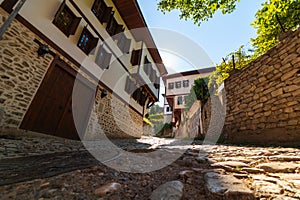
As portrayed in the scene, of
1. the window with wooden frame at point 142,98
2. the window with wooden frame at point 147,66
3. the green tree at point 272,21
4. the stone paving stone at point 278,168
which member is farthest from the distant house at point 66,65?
the green tree at point 272,21

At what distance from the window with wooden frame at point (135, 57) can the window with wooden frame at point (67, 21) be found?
498 centimetres

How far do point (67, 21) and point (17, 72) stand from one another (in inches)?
A: 119

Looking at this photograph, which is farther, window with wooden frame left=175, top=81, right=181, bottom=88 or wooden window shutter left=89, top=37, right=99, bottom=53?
window with wooden frame left=175, top=81, right=181, bottom=88

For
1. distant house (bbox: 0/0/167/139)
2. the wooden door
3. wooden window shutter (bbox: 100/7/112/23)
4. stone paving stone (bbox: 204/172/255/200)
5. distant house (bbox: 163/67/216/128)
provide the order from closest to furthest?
stone paving stone (bbox: 204/172/255/200)
distant house (bbox: 0/0/167/139)
the wooden door
wooden window shutter (bbox: 100/7/112/23)
distant house (bbox: 163/67/216/128)

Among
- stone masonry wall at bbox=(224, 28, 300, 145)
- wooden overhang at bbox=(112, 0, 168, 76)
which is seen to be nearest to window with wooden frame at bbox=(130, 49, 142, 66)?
wooden overhang at bbox=(112, 0, 168, 76)

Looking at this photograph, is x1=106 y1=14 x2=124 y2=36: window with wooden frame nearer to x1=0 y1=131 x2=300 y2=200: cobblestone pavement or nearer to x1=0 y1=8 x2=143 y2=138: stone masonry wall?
x1=0 y1=8 x2=143 y2=138: stone masonry wall

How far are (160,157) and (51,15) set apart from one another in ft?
20.6

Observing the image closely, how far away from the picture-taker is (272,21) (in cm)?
734

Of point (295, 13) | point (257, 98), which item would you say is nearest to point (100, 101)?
point (257, 98)

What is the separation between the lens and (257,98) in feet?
13.9

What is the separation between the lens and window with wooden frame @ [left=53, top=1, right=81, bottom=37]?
5.33 m

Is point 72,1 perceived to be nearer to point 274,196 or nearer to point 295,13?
point 274,196

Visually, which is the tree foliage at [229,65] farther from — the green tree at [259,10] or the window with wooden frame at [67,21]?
the window with wooden frame at [67,21]

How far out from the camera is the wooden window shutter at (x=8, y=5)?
3.76m
